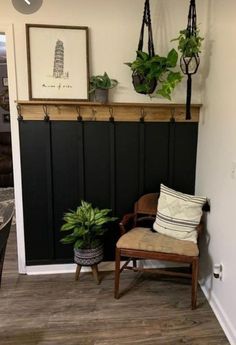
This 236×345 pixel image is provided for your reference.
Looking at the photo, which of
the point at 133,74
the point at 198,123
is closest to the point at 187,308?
Answer: the point at 198,123

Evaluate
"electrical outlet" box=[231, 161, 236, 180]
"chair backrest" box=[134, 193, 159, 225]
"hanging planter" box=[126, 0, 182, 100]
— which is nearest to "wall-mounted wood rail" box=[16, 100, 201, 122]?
"hanging planter" box=[126, 0, 182, 100]

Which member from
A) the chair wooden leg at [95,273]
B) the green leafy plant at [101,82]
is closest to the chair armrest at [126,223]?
the chair wooden leg at [95,273]

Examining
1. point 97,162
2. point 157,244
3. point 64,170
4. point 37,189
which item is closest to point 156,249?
point 157,244

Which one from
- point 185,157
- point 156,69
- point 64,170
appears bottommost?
point 64,170

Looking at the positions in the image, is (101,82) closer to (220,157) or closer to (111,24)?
(111,24)

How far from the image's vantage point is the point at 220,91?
7.07 ft

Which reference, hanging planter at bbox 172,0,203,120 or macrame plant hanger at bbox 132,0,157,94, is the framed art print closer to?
macrame plant hanger at bbox 132,0,157,94

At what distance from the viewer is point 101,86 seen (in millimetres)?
2416

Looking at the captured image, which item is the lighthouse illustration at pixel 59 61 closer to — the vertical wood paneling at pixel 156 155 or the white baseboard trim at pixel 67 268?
the vertical wood paneling at pixel 156 155

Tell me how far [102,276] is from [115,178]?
0.88 m

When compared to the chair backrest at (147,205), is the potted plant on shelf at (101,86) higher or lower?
higher

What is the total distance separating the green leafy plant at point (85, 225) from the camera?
96.9 inches

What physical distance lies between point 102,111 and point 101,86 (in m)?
0.21

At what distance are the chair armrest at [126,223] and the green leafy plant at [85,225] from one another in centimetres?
12
